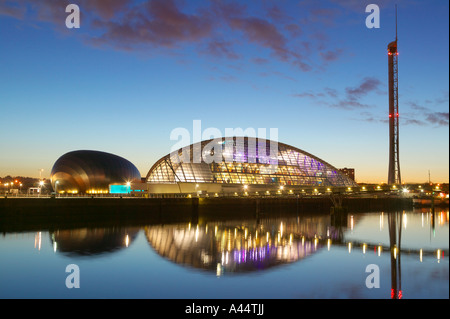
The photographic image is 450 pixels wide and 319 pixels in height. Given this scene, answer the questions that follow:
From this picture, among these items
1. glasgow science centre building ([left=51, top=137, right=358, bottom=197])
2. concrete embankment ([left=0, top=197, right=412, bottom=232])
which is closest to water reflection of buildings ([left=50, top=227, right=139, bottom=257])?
concrete embankment ([left=0, top=197, right=412, bottom=232])

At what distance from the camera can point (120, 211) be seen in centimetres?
6031

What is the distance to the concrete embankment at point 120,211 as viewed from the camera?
52375 millimetres

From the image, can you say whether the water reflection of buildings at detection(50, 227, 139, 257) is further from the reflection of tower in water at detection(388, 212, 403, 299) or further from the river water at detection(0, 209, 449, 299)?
the reflection of tower in water at detection(388, 212, 403, 299)

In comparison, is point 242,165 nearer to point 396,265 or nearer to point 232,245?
point 232,245

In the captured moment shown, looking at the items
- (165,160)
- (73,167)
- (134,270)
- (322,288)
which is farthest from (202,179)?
(322,288)

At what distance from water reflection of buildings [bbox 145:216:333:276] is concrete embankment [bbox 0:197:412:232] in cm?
845

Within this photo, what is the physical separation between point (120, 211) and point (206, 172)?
29.3m

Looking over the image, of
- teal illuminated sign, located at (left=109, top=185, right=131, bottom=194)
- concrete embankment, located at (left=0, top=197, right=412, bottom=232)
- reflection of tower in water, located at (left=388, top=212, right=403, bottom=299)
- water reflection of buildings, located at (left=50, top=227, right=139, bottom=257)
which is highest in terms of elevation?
teal illuminated sign, located at (left=109, top=185, right=131, bottom=194)

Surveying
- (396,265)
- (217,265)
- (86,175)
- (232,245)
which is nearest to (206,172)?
(86,175)

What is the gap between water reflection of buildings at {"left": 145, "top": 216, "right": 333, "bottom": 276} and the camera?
30.8 m

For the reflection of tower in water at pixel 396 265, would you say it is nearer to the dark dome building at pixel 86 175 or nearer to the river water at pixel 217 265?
the river water at pixel 217 265

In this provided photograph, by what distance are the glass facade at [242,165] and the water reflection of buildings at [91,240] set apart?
35.9 m

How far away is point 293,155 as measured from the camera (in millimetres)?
102188
